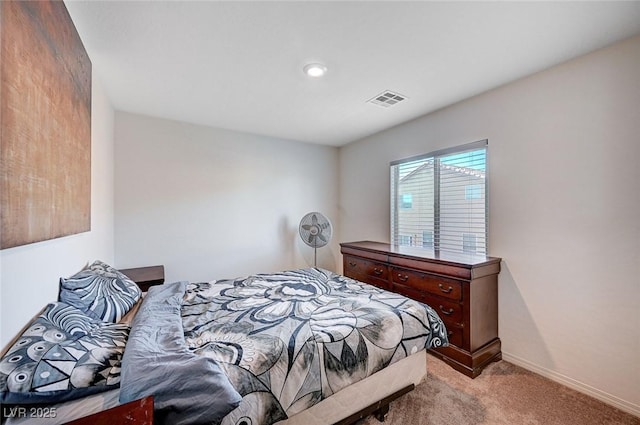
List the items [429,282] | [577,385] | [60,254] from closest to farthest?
[60,254]
[577,385]
[429,282]

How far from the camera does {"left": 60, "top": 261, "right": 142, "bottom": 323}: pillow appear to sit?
1406 millimetres

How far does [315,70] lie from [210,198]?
2.20 metres

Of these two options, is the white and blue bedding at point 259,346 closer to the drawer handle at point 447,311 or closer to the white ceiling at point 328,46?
the drawer handle at point 447,311

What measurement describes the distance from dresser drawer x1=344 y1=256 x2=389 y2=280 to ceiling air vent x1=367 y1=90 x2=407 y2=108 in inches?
68.3

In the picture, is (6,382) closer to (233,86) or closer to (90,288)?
(90,288)

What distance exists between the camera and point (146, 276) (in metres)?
2.64

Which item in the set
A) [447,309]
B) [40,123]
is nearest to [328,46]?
[40,123]

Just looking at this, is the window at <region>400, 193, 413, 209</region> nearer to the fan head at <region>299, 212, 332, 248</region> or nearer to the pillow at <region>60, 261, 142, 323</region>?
the fan head at <region>299, 212, 332, 248</region>

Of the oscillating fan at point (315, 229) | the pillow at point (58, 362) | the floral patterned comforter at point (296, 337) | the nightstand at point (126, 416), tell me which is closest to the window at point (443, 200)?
the oscillating fan at point (315, 229)

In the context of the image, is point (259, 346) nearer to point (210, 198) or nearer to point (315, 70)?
point (315, 70)

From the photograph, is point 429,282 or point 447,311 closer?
point 447,311

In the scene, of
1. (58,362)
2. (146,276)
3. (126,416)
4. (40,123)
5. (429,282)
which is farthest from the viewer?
(146,276)

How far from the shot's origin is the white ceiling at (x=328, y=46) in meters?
1.51

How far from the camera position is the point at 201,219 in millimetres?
3426
